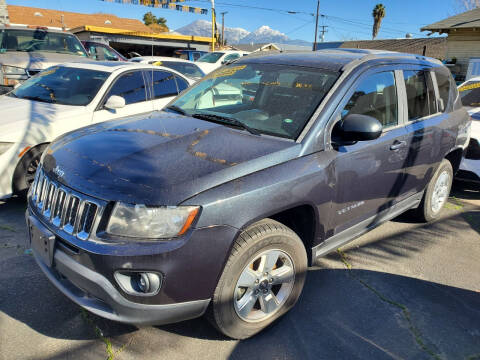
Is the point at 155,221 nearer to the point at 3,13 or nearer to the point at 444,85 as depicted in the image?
the point at 444,85

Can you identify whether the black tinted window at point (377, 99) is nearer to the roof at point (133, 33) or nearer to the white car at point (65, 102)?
the white car at point (65, 102)

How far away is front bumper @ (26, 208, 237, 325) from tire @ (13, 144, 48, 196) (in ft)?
7.62

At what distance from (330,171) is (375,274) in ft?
4.45

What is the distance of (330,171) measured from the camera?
271 cm

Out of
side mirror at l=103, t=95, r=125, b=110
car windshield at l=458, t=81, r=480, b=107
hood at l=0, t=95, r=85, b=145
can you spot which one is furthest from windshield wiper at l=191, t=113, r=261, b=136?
car windshield at l=458, t=81, r=480, b=107

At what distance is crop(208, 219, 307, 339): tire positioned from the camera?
7.53 ft

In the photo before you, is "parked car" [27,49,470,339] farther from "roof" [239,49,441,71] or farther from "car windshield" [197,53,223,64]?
"car windshield" [197,53,223,64]

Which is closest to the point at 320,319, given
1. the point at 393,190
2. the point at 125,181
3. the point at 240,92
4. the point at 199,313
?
the point at 199,313

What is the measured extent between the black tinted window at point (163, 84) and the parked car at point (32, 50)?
142 inches

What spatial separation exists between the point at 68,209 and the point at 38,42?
8.63 meters

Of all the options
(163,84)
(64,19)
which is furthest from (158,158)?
(64,19)

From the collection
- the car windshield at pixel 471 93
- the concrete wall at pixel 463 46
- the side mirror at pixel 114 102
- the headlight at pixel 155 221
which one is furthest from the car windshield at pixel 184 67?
the concrete wall at pixel 463 46

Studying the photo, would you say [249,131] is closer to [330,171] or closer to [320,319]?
[330,171]

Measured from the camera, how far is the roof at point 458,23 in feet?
66.0
